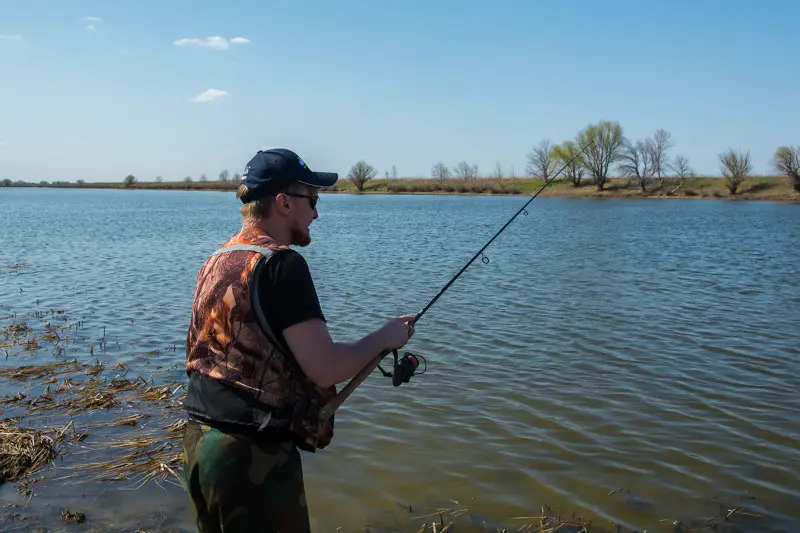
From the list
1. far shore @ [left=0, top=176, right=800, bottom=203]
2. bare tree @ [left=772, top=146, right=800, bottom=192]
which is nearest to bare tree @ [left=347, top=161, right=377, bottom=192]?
far shore @ [left=0, top=176, right=800, bottom=203]

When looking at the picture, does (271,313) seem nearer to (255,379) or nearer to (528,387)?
(255,379)

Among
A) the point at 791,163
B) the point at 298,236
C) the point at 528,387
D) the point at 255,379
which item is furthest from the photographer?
the point at 791,163

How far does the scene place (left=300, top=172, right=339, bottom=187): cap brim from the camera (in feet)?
8.86

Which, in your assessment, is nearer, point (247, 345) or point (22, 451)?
point (247, 345)

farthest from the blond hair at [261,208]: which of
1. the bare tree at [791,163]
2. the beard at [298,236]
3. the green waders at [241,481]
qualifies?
the bare tree at [791,163]

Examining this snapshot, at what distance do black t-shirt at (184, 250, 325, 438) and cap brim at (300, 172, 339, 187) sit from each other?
0.37 metres

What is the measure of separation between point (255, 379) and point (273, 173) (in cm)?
80

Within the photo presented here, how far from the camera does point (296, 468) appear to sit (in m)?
2.59

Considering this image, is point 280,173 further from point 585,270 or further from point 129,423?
point 585,270

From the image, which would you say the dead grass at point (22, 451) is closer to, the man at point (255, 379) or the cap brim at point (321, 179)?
the man at point (255, 379)

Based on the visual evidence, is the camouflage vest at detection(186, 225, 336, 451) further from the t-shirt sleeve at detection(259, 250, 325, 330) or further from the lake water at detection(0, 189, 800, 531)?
the lake water at detection(0, 189, 800, 531)

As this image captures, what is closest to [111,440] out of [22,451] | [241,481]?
[22,451]

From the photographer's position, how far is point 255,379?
2459mm

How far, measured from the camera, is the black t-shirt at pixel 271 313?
92.9 inches
